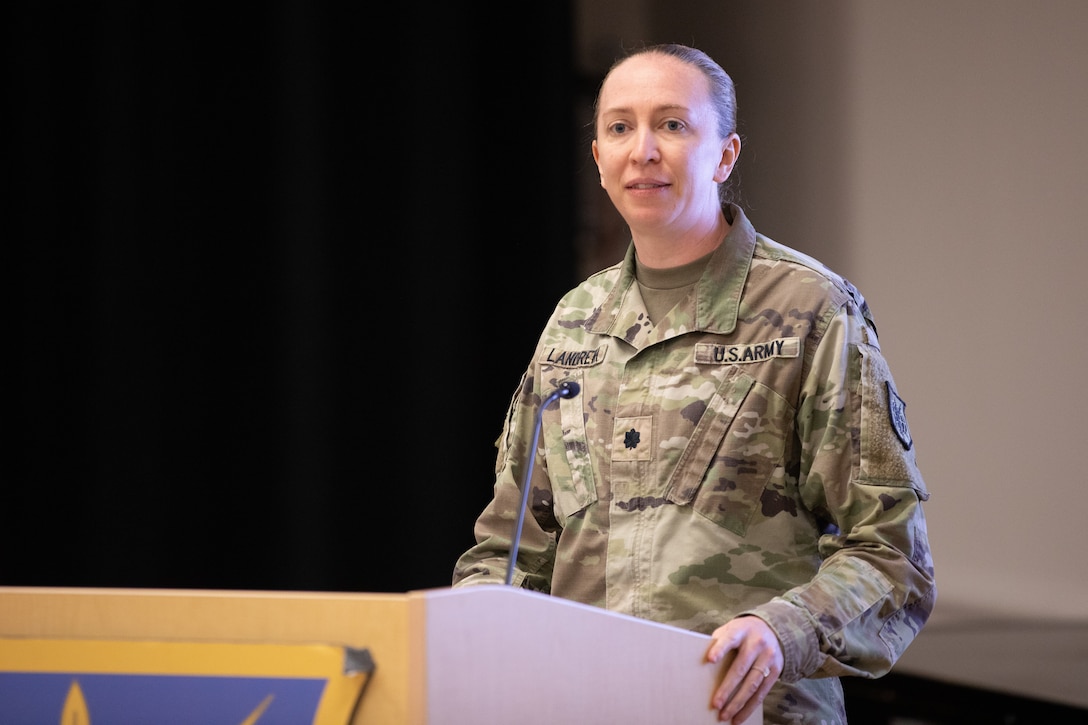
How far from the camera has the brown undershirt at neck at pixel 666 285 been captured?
5.83 ft

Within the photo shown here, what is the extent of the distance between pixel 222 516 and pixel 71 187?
908 mm

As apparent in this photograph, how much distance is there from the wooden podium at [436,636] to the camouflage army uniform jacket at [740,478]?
32 cm

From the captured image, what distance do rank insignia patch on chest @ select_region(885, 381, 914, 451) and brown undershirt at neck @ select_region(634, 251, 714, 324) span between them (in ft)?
1.08

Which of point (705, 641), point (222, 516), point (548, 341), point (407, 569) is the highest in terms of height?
point (548, 341)

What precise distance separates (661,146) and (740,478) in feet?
1.61

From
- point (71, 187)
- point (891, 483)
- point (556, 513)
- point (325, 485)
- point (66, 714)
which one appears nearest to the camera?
point (66, 714)

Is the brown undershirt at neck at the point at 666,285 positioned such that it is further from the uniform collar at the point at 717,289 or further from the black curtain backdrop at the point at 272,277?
the black curtain backdrop at the point at 272,277

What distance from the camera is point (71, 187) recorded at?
9.91 feet

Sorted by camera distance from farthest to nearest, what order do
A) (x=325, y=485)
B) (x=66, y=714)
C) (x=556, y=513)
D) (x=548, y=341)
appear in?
(x=325, y=485), (x=548, y=341), (x=556, y=513), (x=66, y=714)

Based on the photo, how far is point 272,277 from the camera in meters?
3.22

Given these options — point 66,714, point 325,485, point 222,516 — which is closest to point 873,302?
point 325,485

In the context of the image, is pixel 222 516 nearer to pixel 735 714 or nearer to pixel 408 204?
pixel 408 204

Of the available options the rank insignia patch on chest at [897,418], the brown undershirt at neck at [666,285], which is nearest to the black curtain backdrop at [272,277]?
the brown undershirt at neck at [666,285]

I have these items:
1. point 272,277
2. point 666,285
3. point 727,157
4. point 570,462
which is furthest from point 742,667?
point 272,277
